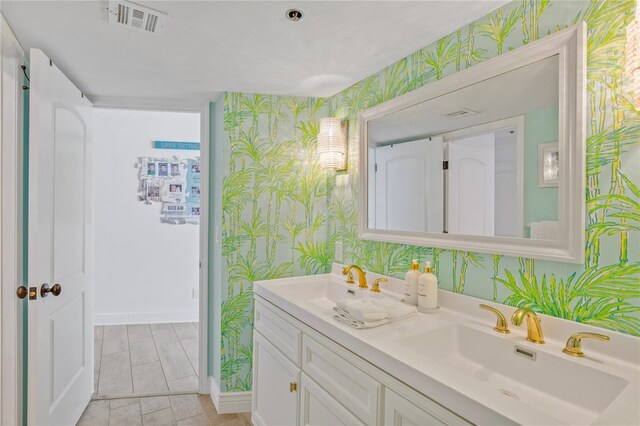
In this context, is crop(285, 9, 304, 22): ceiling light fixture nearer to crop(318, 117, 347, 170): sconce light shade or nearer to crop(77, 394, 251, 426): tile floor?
crop(318, 117, 347, 170): sconce light shade

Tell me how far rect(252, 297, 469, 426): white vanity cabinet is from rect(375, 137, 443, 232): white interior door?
0.73 m

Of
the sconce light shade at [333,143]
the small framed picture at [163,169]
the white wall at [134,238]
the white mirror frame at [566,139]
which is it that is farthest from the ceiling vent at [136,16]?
the small framed picture at [163,169]

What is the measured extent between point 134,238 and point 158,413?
2.36m

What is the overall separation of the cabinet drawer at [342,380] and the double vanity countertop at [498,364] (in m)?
0.08

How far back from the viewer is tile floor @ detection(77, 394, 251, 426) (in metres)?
2.31

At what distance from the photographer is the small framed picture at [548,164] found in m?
1.23

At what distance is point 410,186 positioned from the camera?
6.08 feet

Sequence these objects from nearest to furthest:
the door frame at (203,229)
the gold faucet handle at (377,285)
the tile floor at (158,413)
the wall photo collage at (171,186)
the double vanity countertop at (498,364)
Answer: the double vanity countertop at (498,364) → the gold faucet handle at (377,285) → the tile floor at (158,413) → the door frame at (203,229) → the wall photo collage at (171,186)

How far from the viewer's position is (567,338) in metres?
1.17

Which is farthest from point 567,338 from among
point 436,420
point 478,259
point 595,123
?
point 595,123

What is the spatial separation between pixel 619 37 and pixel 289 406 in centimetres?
191

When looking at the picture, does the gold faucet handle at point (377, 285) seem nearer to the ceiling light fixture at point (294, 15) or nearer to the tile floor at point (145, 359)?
the ceiling light fixture at point (294, 15)

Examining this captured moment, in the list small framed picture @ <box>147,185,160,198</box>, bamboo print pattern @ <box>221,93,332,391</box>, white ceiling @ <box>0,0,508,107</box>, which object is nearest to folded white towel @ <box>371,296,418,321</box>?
bamboo print pattern @ <box>221,93,332,391</box>

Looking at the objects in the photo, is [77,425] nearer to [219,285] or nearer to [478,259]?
[219,285]
